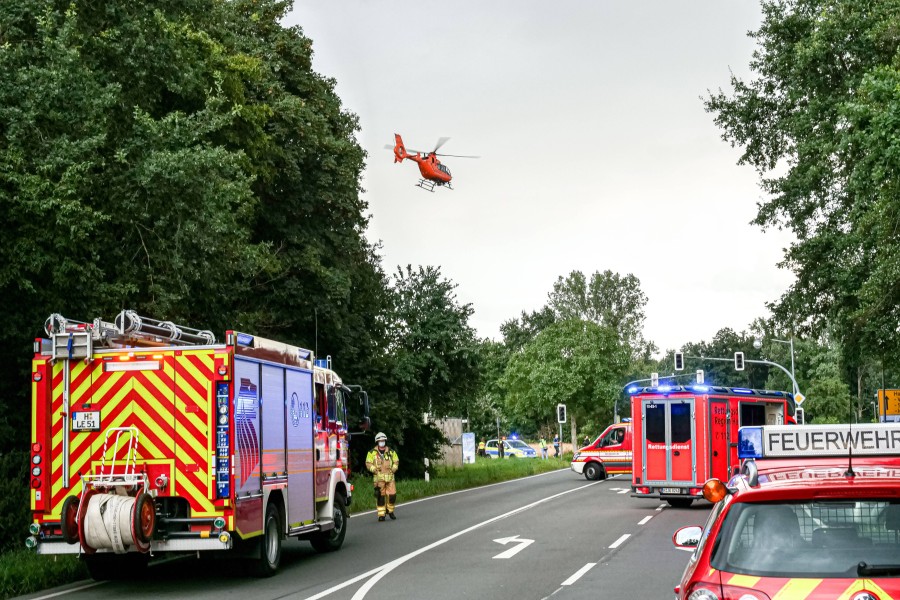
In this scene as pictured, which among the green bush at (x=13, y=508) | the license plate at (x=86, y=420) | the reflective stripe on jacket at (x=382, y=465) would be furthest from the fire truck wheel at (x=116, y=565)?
the reflective stripe on jacket at (x=382, y=465)

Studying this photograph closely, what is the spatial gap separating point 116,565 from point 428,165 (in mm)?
29843

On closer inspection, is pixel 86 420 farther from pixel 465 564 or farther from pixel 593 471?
pixel 593 471

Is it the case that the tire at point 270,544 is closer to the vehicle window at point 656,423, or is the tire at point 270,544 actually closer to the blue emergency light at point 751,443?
the blue emergency light at point 751,443

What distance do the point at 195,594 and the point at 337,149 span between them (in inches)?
924

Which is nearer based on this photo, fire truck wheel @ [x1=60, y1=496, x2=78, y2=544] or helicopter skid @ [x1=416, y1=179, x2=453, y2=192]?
fire truck wheel @ [x1=60, y1=496, x2=78, y2=544]

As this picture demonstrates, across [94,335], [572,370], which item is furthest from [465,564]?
[572,370]

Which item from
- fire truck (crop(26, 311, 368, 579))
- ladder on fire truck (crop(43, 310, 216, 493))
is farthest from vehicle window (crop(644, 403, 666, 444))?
ladder on fire truck (crop(43, 310, 216, 493))

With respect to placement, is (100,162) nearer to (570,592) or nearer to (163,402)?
(163,402)

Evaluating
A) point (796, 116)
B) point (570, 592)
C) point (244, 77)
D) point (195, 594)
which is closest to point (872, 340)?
point (796, 116)

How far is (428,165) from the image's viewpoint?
1690 inches

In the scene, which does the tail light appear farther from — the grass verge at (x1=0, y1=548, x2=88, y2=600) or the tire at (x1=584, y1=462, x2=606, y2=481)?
the tire at (x1=584, y1=462, x2=606, y2=481)

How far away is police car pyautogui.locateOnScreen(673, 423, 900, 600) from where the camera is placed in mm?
5012

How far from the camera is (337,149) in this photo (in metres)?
35.1

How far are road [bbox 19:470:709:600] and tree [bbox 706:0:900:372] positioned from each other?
790 cm
